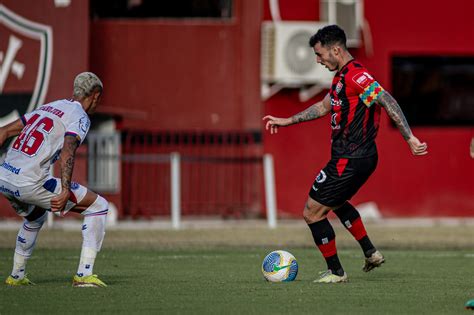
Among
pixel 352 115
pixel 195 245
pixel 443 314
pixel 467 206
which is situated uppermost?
pixel 352 115

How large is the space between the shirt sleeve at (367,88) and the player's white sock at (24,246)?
3.18 metres

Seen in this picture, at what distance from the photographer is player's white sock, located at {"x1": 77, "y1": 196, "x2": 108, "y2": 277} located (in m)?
10.2

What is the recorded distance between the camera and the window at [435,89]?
25.6m

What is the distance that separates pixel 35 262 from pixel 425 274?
15.1ft

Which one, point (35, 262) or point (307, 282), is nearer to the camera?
point (307, 282)

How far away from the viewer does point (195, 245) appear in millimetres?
17141

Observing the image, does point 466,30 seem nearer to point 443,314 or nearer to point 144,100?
point 144,100

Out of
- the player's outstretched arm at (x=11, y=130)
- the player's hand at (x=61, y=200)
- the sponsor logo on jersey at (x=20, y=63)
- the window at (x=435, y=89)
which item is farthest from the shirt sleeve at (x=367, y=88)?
the window at (x=435, y=89)

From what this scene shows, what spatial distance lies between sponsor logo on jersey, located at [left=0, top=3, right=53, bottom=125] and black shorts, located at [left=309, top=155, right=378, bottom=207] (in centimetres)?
1289

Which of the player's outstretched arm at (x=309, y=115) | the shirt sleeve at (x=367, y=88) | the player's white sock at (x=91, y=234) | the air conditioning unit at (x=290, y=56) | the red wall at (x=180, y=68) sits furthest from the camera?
the red wall at (x=180, y=68)

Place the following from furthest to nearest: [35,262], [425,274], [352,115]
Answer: [35,262] → [425,274] → [352,115]

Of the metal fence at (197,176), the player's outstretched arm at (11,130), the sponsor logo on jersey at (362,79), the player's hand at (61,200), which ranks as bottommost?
the metal fence at (197,176)

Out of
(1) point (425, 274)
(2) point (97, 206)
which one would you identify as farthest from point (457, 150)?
(2) point (97, 206)

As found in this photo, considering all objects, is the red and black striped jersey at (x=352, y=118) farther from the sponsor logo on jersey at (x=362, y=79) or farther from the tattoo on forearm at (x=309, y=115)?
the tattoo on forearm at (x=309, y=115)
